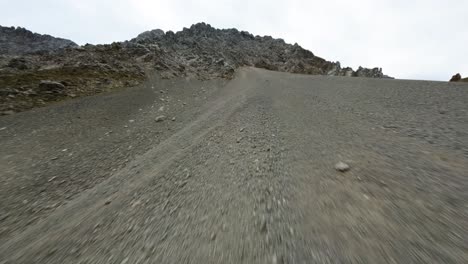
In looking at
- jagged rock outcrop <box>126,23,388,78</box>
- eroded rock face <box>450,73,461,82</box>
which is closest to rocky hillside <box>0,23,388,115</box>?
jagged rock outcrop <box>126,23,388,78</box>

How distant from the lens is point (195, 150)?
156 inches

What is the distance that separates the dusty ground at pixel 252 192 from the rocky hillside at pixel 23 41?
52829 mm

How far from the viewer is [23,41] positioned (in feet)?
138

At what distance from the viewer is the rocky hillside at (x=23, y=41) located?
128 ft

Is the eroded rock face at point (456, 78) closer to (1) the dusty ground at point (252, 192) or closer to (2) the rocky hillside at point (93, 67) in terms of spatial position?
(1) the dusty ground at point (252, 192)

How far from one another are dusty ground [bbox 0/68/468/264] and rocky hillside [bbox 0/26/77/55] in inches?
2080

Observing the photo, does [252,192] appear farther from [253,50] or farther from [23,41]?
[23,41]

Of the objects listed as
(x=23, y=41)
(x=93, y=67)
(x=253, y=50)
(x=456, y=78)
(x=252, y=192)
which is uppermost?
(x=253, y=50)

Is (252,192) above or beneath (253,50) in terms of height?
beneath

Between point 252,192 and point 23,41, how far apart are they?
6694 centimetres

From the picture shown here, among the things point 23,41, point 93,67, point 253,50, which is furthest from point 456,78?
point 23,41

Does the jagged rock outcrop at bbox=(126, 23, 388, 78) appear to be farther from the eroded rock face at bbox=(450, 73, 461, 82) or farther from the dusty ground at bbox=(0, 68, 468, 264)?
the dusty ground at bbox=(0, 68, 468, 264)

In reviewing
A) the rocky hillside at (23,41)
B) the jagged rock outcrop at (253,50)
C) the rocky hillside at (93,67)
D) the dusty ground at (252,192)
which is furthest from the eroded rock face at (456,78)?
the rocky hillside at (23,41)

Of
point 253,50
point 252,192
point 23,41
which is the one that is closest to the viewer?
point 252,192
